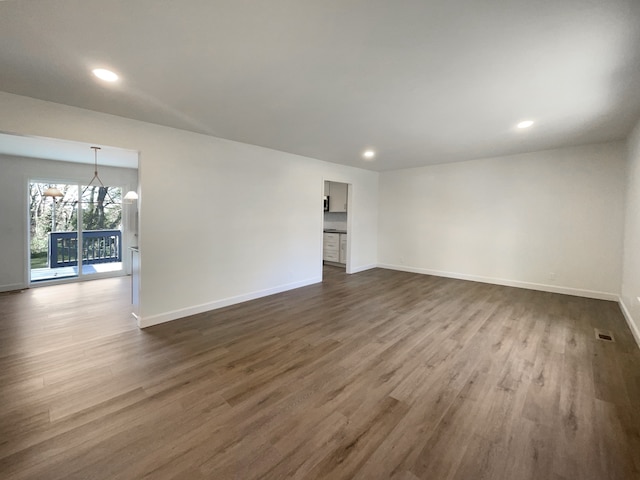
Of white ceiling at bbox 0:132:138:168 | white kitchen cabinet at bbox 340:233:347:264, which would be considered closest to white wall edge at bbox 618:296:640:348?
white kitchen cabinet at bbox 340:233:347:264

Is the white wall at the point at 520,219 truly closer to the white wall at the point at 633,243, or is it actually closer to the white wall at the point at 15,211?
the white wall at the point at 633,243

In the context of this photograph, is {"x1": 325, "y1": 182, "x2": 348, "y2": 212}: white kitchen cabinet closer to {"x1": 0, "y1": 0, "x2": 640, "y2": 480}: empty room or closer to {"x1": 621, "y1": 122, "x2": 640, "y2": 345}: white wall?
{"x1": 0, "y1": 0, "x2": 640, "y2": 480}: empty room

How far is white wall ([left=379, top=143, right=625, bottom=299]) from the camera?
14.6ft

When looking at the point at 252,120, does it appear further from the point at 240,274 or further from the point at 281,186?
the point at 240,274

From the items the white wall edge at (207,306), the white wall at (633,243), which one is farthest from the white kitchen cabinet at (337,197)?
the white wall at (633,243)

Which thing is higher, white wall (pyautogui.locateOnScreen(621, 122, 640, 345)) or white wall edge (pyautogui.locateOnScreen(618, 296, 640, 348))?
white wall (pyautogui.locateOnScreen(621, 122, 640, 345))

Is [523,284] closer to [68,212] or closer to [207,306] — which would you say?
[207,306]

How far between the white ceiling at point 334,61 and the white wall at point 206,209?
26 cm

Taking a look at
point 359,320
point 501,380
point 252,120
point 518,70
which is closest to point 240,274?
point 359,320

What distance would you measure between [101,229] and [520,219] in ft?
30.1

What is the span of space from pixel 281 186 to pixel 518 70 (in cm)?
359

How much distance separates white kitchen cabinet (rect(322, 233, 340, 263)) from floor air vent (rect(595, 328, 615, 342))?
5.01 metres

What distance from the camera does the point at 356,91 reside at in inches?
99.7

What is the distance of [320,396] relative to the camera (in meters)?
2.08
